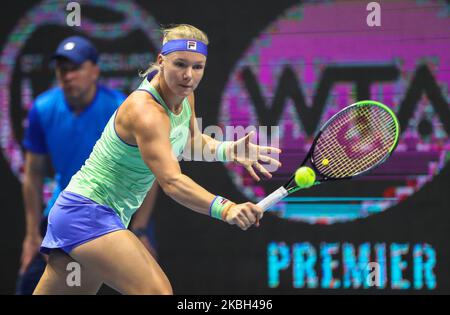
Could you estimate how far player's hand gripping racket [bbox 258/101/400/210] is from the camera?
3.37 m

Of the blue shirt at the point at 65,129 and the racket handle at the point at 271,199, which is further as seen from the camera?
the blue shirt at the point at 65,129

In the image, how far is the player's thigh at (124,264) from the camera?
303 centimetres

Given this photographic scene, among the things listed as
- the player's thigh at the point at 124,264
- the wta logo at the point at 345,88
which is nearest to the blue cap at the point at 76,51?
the wta logo at the point at 345,88

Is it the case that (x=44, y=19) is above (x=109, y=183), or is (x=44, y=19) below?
above

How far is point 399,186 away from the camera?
4.71 metres

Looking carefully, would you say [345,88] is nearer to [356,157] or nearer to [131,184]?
[356,157]

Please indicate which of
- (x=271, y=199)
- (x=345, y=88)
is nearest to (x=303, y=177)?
(x=271, y=199)

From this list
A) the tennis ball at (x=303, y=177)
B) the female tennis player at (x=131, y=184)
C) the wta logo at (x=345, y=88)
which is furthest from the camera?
the wta logo at (x=345, y=88)

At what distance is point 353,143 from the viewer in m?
3.67

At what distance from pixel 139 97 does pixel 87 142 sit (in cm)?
149

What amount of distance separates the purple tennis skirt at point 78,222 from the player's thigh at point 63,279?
2.1 inches

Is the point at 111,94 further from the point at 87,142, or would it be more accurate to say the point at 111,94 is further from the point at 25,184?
the point at 25,184

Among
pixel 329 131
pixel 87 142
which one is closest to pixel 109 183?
pixel 329 131
